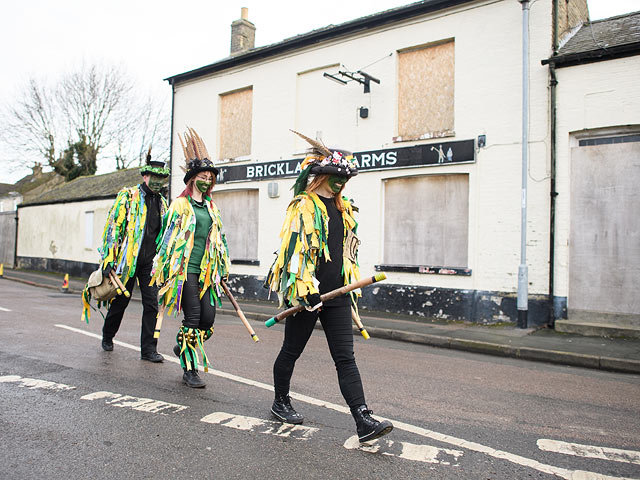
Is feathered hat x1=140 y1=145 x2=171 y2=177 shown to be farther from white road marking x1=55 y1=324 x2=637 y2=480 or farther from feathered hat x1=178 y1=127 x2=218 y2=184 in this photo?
white road marking x1=55 y1=324 x2=637 y2=480

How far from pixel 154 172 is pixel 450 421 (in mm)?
3997

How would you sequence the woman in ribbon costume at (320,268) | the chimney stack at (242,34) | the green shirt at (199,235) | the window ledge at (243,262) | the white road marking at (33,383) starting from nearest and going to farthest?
the woman in ribbon costume at (320,268)
the white road marking at (33,383)
the green shirt at (199,235)
the window ledge at (243,262)
the chimney stack at (242,34)

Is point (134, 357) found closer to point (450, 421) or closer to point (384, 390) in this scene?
point (384, 390)

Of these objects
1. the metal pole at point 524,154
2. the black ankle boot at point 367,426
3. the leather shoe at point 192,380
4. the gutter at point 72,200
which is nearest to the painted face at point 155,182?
the leather shoe at point 192,380

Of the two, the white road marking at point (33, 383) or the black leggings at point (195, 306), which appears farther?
the black leggings at point (195, 306)

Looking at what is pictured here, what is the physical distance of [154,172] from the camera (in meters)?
5.96

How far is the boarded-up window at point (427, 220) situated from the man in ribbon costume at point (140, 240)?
6917mm

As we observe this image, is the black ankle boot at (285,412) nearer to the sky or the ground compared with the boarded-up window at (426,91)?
nearer to the ground

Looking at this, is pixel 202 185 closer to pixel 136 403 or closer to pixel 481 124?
pixel 136 403

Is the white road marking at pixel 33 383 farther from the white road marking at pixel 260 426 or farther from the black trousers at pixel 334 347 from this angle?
the black trousers at pixel 334 347

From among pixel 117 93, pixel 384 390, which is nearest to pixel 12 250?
pixel 117 93

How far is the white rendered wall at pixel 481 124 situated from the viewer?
1022 centimetres

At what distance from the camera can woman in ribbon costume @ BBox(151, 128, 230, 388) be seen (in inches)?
Answer: 191

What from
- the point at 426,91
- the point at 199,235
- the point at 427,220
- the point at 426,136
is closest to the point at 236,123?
the point at 426,91
